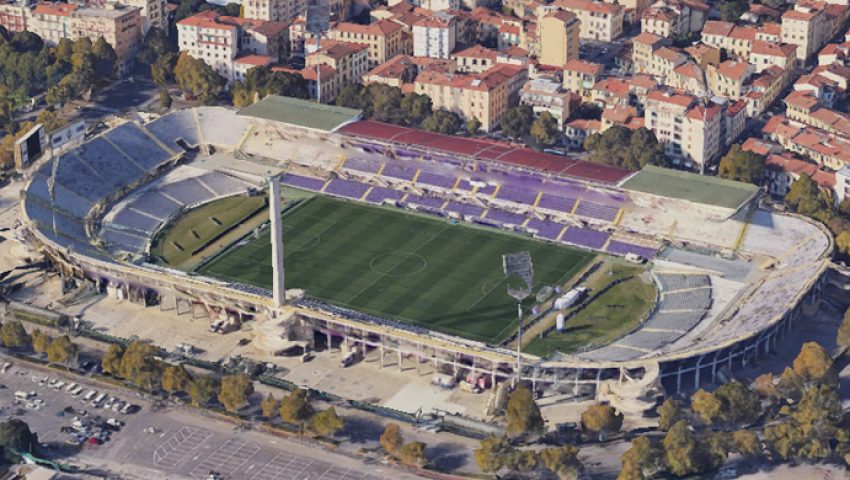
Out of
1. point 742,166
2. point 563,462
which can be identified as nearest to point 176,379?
point 563,462

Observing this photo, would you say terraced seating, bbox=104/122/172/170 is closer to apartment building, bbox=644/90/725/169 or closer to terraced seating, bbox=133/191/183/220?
terraced seating, bbox=133/191/183/220

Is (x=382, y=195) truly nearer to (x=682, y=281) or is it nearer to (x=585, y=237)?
(x=585, y=237)

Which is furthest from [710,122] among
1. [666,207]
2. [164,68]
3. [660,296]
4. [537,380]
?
[164,68]

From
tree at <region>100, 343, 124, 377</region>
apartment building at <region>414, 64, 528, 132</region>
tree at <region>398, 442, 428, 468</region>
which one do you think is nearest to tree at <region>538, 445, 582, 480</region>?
tree at <region>398, 442, 428, 468</region>

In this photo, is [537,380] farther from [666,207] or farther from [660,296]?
[666,207]

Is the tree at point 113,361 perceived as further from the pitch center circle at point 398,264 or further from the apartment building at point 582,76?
the apartment building at point 582,76

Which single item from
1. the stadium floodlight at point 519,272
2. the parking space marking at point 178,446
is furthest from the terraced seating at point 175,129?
the parking space marking at point 178,446
